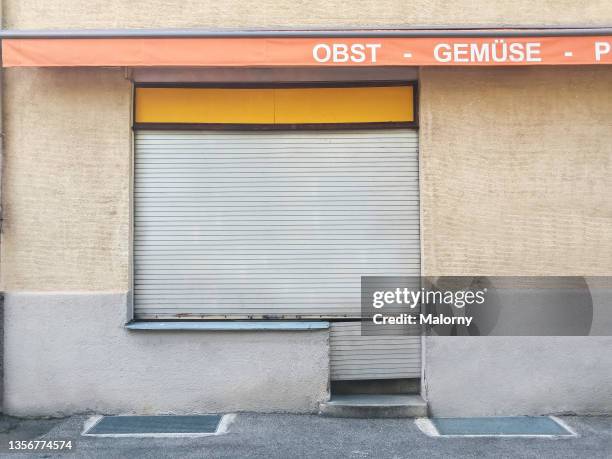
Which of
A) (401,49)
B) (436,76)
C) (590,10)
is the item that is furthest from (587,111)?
(401,49)

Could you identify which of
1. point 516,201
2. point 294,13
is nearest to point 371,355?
point 516,201

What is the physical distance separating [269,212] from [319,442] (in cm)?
246

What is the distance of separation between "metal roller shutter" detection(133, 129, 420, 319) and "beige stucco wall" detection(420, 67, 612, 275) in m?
0.36

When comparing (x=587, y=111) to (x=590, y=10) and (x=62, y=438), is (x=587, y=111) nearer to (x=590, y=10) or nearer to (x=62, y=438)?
(x=590, y=10)

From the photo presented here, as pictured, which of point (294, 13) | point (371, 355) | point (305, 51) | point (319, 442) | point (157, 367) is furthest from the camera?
point (371, 355)

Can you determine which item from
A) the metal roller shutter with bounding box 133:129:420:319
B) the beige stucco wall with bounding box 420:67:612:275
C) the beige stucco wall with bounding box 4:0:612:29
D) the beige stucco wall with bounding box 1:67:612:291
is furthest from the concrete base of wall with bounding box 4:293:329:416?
the beige stucco wall with bounding box 4:0:612:29

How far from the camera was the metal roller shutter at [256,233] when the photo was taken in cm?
685

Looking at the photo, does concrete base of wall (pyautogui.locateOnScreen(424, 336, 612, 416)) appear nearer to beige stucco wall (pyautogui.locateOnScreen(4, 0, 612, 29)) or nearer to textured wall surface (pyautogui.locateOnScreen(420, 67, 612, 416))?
textured wall surface (pyautogui.locateOnScreen(420, 67, 612, 416))

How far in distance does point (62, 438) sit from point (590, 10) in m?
6.86

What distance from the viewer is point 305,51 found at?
6242mm

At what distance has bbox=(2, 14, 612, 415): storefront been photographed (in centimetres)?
656

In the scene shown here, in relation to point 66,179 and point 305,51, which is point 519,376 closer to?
point 305,51

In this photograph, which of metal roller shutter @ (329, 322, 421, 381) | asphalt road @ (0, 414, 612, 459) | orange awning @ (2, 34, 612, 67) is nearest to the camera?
asphalt road @ (0, 414, 612, 459)

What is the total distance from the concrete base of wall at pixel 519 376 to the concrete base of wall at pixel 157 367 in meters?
1.24
